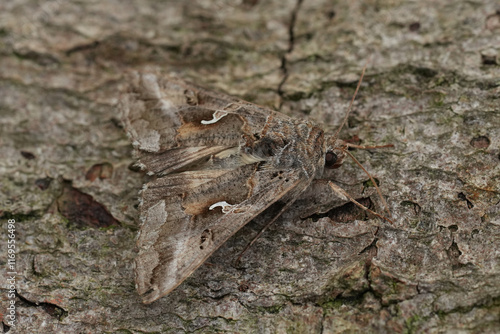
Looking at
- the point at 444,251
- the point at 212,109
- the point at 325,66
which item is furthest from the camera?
the point at 325,66

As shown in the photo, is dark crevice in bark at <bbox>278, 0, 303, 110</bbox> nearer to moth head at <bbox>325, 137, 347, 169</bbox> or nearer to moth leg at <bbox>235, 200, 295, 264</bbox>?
moth head at <bbox>325, 137, 347, 169</bbox>

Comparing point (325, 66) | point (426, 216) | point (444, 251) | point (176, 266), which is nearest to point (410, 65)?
point (325, 66)

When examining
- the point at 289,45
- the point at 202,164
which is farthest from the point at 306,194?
the point at 289,45

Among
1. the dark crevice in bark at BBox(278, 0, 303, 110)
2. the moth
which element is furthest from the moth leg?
the dark crevice in bark at BBox(278, 0, 303, 110)

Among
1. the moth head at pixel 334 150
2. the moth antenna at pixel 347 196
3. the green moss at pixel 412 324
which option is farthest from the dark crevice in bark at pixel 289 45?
the green moss at pixel 412 324

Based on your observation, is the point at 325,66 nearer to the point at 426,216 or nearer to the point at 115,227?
the point at 426,216

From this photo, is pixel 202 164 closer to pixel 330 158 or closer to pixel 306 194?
pixel 306 194

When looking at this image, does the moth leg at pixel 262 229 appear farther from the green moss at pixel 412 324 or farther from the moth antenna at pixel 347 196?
the green moss at pixel 412 324
